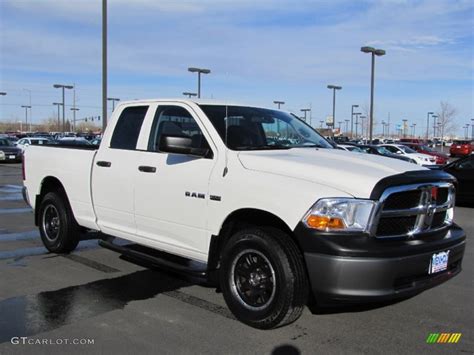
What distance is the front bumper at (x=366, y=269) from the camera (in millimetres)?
3805

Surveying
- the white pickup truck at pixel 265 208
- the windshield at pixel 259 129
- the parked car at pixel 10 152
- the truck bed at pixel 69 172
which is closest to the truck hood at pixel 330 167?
the white pickup truck at pixel 265 208

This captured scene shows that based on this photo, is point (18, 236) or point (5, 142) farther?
point (5, 142)

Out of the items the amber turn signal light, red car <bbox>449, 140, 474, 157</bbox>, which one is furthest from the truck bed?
red car <bbox>449, 140, 474, 157</bbox>

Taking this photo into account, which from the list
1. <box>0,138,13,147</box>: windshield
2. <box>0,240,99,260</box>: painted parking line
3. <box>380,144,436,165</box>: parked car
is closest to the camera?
<box>0,240,99,260</box>: painted parking line

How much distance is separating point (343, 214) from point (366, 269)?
44cm

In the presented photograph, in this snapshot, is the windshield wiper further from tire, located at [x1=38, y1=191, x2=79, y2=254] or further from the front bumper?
tire, located at [x1=38, y1=191, x2=79, y2=254]

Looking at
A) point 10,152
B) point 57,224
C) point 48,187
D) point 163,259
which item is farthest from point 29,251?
point 10,152

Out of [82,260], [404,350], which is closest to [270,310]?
[404,350]

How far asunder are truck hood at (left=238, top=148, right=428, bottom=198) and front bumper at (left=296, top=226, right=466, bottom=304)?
419 mm

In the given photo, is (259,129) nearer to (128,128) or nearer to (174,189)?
(174,189)

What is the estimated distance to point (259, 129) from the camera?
212 inches

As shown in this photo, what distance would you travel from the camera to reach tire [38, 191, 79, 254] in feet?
22.3

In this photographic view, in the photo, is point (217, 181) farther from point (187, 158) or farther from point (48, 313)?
point (48, 313)

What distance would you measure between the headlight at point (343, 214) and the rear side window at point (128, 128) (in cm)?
262
